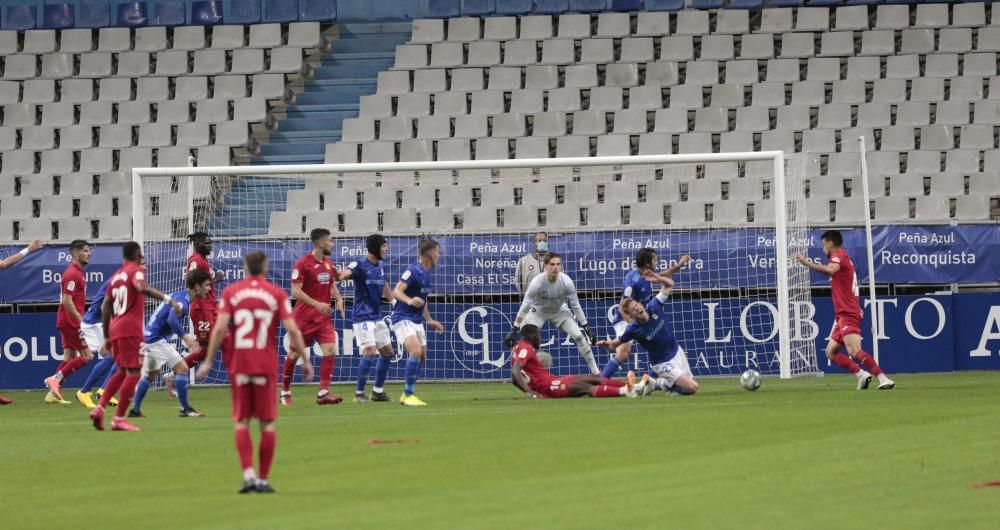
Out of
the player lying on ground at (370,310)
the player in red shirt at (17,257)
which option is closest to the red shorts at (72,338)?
the player in red shirt at (17,257)

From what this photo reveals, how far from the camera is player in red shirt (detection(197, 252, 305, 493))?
10312mm

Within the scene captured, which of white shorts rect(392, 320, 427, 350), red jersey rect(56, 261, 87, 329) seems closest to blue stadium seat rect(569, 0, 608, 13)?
red jersey rect(56, 261, 87, 329)

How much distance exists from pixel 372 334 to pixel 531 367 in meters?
2.12

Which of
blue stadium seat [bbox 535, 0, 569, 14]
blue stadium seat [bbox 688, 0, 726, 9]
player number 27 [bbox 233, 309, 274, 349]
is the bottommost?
player number 27 [bbox 233, 309, 274, 349]

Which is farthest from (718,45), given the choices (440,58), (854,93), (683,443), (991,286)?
(683,443)

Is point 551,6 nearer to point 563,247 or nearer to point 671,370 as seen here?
point 563,247

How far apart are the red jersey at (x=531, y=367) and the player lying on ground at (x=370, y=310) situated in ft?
5.64

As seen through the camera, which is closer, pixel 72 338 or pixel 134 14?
pixel 72 338

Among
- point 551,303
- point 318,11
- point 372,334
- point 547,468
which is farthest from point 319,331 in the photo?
point 318,11

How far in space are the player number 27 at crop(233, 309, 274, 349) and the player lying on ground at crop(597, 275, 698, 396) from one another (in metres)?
8.91

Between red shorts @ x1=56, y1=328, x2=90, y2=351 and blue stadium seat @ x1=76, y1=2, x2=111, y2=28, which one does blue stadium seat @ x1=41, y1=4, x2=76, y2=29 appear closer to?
blue stadium seat @ x1=76, y1=2, x2=111, y2=28

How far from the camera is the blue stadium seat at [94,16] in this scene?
3366 centimetres

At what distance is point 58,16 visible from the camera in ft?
111

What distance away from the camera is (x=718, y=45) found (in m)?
30.4
